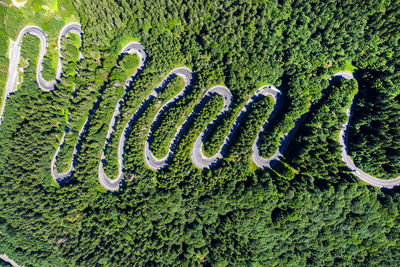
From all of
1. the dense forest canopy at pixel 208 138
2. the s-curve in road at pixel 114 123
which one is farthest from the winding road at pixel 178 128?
the dense forest canopy at pixel 208 138

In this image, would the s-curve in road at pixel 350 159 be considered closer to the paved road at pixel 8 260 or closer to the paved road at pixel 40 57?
the paved road at pixel 40 57

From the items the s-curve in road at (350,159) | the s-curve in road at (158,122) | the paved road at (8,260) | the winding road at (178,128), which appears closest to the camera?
the s-curve in road at (350,159)

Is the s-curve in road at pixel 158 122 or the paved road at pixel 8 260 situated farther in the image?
the paved road at pixel 8 260

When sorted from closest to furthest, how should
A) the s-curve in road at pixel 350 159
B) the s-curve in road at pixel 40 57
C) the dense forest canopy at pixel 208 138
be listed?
1. the dense forest canopy at pixel 208 138
2. the s-curve in road at pixel 350 159
3. the s-curve in road at pixel 40 57

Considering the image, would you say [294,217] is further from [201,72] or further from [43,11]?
[43,11]

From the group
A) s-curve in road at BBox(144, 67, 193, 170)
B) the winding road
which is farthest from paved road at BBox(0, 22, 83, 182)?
s-curve in road at BBox(144, 67, 193, 170)

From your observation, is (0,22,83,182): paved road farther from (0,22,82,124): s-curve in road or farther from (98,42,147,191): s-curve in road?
(98,42,147,191): s-curve in road

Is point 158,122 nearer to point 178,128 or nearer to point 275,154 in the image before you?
point 178,128
